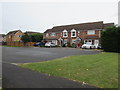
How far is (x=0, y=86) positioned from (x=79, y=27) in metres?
36.0

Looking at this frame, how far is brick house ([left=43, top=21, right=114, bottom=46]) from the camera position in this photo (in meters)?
34.6

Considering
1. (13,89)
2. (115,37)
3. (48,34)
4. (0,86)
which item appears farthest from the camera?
(48,34)

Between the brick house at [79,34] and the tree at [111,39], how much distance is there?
452 inches

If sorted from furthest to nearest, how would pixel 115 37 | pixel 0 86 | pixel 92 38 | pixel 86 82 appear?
pixel 92 38 → pixel 115 37 → pixel 86 82 → pixel 0 86

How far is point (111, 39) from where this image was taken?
2103 centimetres

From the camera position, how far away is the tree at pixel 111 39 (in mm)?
20309

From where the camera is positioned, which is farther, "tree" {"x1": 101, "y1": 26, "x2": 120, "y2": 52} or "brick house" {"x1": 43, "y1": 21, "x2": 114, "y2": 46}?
"brick house" {"x1": 43, "y1": 21, "x2": 114, "y2": 46}

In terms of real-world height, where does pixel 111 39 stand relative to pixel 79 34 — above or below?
below

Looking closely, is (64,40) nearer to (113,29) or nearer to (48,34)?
(48,34)

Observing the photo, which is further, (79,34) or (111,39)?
(79,34)

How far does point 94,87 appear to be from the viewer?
478cm

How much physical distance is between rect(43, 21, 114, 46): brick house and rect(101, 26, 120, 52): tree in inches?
452

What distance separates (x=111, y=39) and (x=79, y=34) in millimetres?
17109

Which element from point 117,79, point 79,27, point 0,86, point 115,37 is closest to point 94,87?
point 117,79
